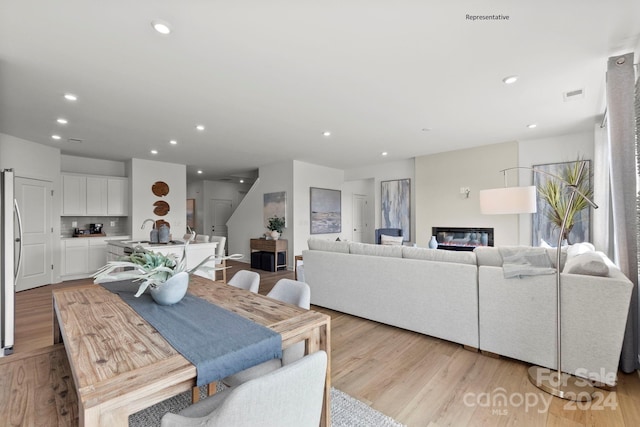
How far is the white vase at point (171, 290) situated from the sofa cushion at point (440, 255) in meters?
2.19

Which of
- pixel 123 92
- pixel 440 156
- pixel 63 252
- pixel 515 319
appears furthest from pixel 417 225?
pixel 63 252

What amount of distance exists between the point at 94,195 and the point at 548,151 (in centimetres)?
879

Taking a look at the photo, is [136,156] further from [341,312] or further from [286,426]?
[286,426]

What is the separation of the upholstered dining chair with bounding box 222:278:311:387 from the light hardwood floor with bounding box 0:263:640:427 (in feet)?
2.16

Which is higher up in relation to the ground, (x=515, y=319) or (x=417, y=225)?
(x=417, y=225)

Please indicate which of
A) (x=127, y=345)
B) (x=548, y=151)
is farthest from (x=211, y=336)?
(x=548, y=151)

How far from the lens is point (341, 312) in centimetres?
360

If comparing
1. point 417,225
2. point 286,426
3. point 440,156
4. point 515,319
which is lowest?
point 515,319

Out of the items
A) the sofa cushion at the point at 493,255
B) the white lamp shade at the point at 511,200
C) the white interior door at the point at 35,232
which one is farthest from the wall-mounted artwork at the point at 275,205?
the sofa cushion at the point at 493,255

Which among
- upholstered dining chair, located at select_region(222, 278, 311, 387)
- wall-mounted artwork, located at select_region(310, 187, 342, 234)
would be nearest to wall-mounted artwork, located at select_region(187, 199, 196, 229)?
wall-mounted artwork, located at select_region(310, 187, 342, 234)

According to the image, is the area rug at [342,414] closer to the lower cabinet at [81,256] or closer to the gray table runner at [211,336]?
the gray table runner at [211,336]

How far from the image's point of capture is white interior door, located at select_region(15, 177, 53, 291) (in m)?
4.78

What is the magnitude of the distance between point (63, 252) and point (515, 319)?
7.24 metres

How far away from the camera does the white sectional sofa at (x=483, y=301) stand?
203cm
